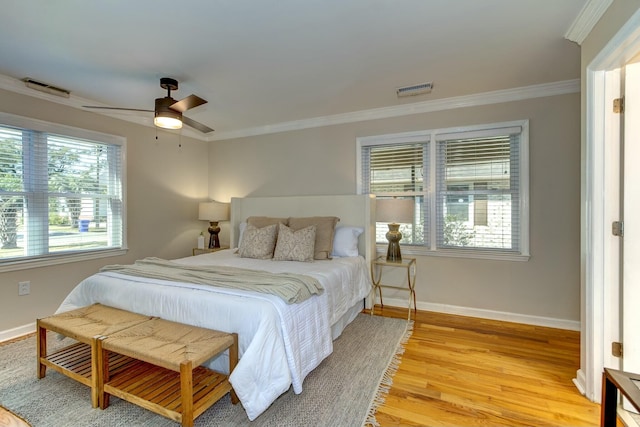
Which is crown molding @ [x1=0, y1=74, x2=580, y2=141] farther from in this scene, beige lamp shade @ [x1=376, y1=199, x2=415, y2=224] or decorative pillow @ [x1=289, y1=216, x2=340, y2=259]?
decorative pillow @ [x1=289, y1=216, x2=340, y2=259]

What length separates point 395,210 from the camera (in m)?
3.28

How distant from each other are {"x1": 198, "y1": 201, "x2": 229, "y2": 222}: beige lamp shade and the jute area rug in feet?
7.67

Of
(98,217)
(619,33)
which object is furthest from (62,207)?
(619,33)

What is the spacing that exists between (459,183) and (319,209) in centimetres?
168

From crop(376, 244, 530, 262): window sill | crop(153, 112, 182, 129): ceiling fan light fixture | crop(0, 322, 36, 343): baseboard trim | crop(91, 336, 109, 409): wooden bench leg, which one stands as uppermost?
crop(153, 112, 182, 129): ceiling fan light fixture

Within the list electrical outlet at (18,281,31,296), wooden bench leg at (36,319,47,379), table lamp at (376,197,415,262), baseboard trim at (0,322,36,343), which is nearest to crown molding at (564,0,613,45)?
table lamp at (376,197,415,262)

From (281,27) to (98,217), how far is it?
310 cm

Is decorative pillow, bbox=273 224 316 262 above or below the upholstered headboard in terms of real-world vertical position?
below

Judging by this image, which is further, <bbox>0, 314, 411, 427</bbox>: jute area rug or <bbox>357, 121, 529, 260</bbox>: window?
<bbox>357, 121, 529, 260</bbox>: window

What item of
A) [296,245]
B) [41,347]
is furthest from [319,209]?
[41,347]

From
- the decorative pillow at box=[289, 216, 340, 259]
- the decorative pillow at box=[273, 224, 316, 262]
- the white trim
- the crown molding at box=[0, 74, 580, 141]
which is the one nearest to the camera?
the white trim

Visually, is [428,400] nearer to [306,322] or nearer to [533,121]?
[306,322]

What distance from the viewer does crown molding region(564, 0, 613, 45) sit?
1.74 meters

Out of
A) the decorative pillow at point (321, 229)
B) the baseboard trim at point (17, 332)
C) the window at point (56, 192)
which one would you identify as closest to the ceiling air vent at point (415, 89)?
the decorative pillow at point (321, 229)
